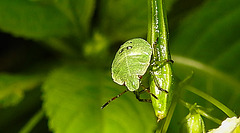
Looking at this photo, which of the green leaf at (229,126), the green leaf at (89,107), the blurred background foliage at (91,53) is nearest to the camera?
the green leaf at (229,126)

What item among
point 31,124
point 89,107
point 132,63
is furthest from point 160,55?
point 31,124

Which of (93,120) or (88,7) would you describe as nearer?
(93,120)

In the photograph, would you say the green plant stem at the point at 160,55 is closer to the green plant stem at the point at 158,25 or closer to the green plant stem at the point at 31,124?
the green plant stem at the point at 158,25

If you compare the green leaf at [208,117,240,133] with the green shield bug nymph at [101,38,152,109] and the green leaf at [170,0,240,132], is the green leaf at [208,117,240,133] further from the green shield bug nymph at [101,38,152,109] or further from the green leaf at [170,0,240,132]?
Result: the green leaf at [170,0,240,132]

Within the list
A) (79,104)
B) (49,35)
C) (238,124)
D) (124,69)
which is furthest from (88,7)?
(238,124)

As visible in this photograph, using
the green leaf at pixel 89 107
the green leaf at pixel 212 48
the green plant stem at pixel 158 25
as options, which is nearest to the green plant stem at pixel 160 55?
the green plant stem at pixel 158 25

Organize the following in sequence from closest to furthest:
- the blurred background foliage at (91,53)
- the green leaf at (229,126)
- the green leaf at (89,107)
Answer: the green leaf at (229,126) → the green leaf at (89,107) → the blurred background foliage at (91,53)

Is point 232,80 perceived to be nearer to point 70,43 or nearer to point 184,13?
point 184,13
